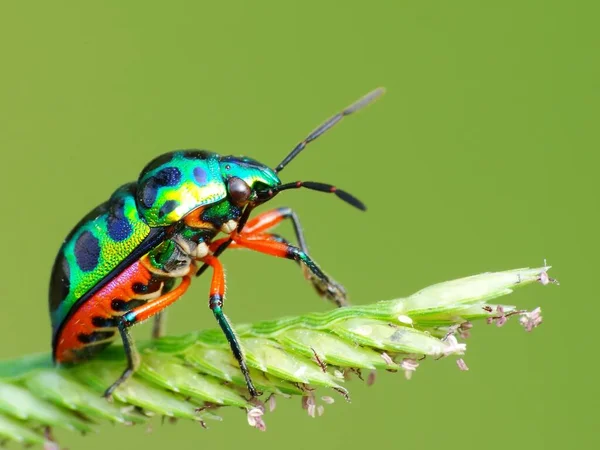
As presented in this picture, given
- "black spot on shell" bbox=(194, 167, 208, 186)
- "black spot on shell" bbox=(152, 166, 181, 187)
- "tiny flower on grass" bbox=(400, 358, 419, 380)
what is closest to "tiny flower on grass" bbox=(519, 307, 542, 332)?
"tiny flower on grass" bbox=(400, 358, 419, 380)

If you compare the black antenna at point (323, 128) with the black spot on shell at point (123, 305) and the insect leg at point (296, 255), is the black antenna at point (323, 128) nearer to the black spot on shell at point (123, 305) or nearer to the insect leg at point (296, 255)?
the insect leg at point (296, 255)

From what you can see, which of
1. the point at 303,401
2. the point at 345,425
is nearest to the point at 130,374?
the point at 303,401

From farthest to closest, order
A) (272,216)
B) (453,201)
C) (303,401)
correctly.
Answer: (453,201) < (272,216) < (303,401)

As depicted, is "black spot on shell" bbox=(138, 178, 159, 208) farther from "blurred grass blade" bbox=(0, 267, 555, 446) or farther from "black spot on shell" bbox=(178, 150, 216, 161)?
"blurred grass blade" bbox=(0, 267, 555, 446)

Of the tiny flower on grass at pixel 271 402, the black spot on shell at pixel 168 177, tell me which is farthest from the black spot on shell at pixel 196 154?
the tiny flower on grass at pixel 271 402

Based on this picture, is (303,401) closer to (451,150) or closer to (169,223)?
(169,223)

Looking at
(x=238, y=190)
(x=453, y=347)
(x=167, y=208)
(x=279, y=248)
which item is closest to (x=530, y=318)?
(x=453, y=347)
